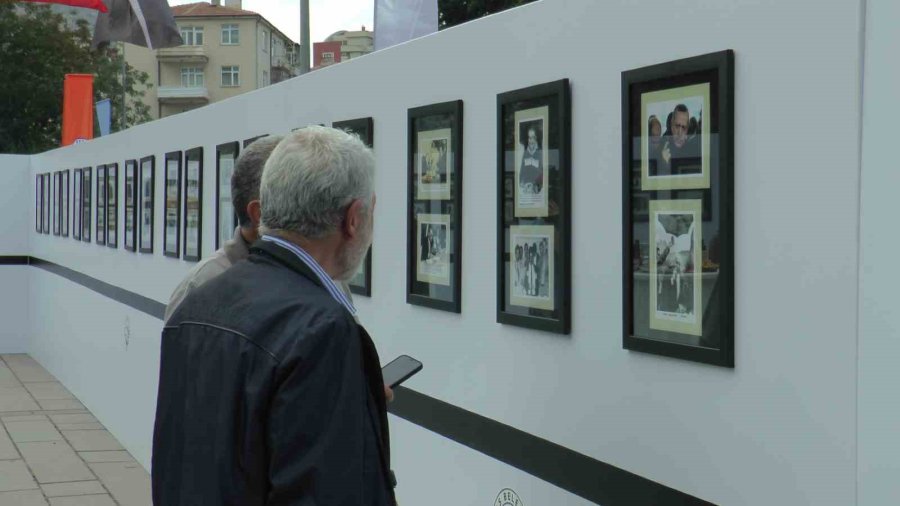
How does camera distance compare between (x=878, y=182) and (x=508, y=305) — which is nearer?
(x=878, y=182)

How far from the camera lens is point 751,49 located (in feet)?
9.52

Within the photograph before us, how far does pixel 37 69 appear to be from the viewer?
163 ft

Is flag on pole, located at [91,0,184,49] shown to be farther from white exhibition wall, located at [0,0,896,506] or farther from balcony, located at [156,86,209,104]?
balcony, located at [156,86,209,104]

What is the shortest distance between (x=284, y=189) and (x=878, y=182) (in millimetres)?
1142

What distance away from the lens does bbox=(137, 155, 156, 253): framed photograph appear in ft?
30.8

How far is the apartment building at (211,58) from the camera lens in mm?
101750

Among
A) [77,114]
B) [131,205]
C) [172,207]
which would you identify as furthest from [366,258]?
[77,114]

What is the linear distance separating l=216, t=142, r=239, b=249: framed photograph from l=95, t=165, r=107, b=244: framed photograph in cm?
426

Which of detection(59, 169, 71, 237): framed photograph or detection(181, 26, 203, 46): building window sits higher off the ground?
detection(181, 26, 203, 46): building window

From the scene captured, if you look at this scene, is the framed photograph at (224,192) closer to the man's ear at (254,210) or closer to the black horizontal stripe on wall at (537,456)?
the black horizontal stripe on wall at (537,456)

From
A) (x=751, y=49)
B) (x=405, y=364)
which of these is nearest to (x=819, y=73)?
(x=751, y=49)

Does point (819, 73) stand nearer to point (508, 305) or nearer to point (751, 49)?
point (751, 49)

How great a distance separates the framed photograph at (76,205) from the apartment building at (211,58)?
89467 mm

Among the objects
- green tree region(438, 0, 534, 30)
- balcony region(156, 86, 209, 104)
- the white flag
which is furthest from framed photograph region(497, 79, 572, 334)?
balcony region(156, 86, 209, 104)
